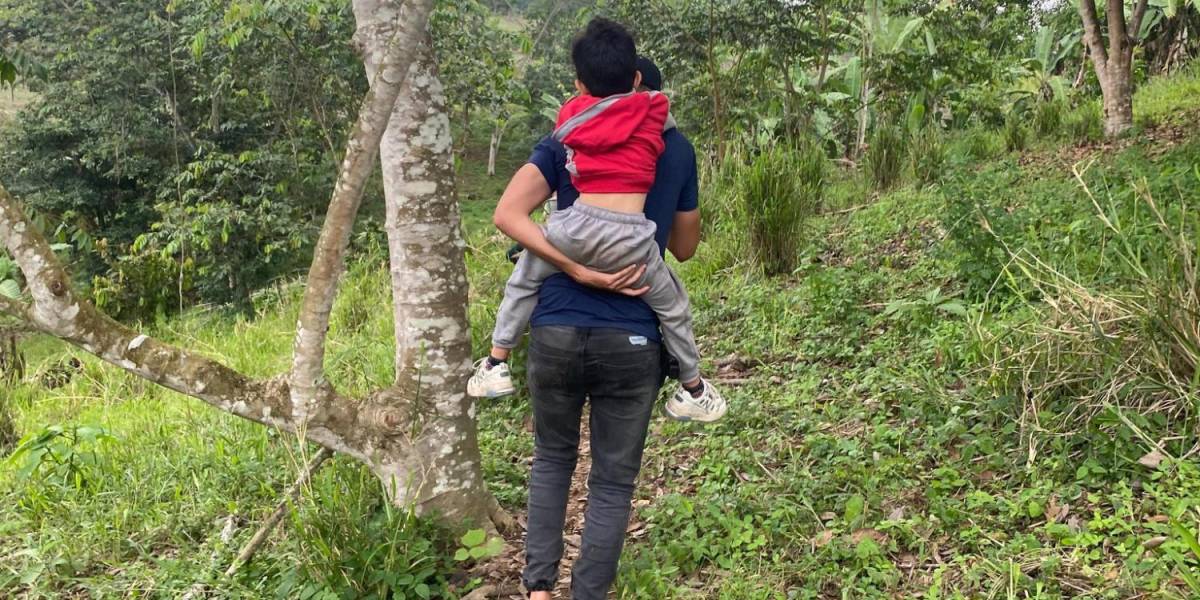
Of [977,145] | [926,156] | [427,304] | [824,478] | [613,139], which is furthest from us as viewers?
[977,145]

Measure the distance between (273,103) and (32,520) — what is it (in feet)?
46.3

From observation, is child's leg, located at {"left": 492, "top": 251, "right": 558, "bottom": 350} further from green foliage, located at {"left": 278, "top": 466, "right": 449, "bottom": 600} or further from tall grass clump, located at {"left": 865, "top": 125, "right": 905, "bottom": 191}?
tall grass clump, located at {"left": 865, "top": 125, "right": 905, "bottom": 191}

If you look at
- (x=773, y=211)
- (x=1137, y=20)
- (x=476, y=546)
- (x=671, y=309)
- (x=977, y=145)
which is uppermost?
(x=1137, y=20)

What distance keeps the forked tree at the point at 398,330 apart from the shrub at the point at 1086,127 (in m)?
7.36

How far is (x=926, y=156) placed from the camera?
24.9 feet

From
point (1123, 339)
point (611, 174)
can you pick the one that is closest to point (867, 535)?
point (1123, 339)

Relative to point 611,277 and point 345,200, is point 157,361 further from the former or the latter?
point 611,277

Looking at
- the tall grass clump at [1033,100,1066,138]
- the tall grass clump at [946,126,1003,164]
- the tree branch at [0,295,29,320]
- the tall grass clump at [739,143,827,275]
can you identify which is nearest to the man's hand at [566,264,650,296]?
the tree branch at [0,295,29,320]

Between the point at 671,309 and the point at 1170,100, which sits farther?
the point at 1170,100

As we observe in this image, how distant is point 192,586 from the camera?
285cm

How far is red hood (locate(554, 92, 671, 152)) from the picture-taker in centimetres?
217

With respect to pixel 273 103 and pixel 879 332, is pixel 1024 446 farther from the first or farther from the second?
pixel 273 103

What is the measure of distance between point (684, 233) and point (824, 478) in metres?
1.30

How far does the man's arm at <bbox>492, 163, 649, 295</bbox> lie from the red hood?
0.15 meters
